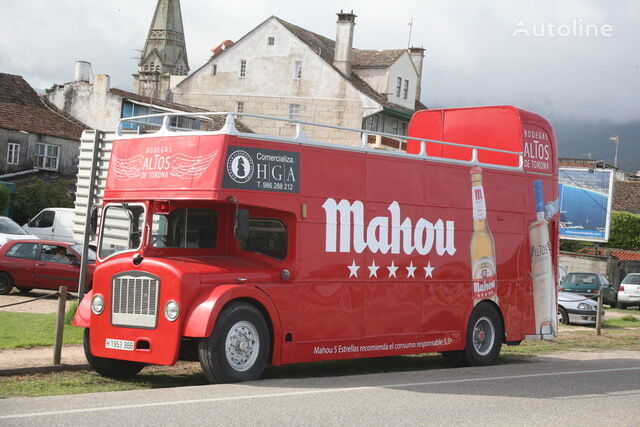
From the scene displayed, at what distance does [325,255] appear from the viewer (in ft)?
44.3

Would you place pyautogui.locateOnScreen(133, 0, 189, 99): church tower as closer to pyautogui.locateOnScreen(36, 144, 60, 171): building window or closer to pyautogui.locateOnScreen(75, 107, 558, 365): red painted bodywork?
pyautogui.locateOnScreen(36, 144, 60, 171): building window

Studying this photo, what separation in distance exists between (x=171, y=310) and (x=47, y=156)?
135 feet

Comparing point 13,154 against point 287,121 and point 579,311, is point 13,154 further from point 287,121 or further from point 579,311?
point 287,121

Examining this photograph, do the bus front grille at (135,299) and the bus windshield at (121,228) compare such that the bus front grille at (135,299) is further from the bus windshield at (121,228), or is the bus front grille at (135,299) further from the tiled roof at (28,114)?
the tiled roof at (28,114)

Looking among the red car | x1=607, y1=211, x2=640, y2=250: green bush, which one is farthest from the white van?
x1=607, y1=211, x2=640, y2=250: green bush

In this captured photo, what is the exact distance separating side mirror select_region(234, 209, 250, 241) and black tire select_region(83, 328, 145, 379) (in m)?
2.54

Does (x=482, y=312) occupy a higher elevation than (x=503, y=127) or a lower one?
lower

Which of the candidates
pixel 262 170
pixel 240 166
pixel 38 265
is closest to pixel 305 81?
pixel 38 265

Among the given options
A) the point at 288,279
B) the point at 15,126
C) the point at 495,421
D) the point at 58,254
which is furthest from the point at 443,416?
the point at 15,126

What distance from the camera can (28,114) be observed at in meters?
52.1

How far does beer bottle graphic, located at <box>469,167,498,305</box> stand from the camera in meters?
16.2

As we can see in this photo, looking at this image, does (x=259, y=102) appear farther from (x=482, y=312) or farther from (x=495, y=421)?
(x=495, y=421)

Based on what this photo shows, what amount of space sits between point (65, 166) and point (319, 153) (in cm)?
4032

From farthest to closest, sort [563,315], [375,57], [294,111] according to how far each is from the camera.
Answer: [375,57] < [294,111] < [563,315]
